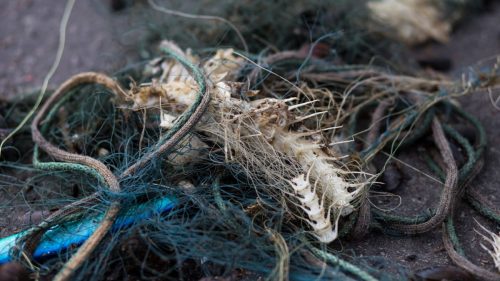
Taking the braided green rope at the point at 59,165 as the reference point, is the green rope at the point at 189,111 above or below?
above

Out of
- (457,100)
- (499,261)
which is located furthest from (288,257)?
(457,100)

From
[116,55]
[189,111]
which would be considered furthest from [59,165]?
[116,55]

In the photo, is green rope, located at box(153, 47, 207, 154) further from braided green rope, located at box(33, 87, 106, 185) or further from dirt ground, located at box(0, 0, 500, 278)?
dirt ground, located at box(0, 0, 500, 278)

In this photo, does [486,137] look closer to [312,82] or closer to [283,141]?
[312,82]

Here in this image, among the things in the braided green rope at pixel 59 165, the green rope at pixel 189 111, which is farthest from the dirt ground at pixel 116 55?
the green rope at pixel 189 111

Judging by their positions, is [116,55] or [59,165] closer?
[59,165]

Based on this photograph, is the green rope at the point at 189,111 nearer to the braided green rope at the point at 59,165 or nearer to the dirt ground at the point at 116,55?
the braided green rope at the point at 59,165

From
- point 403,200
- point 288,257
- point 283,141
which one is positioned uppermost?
point 283,141

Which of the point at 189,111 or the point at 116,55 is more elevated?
the point at 189,111

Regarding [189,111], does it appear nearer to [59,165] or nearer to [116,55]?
[59,165]
